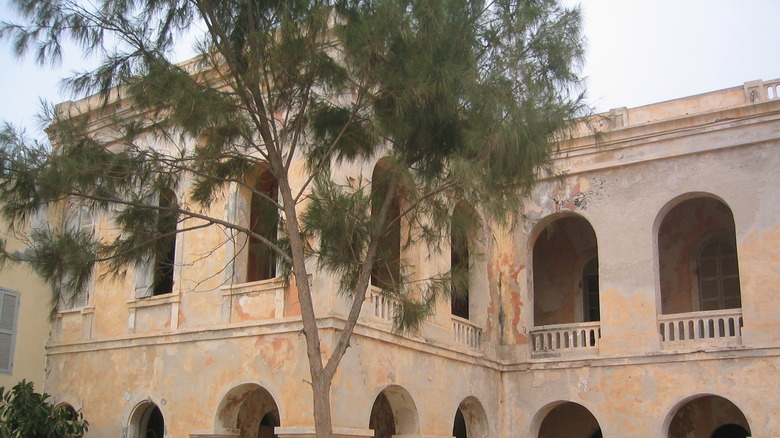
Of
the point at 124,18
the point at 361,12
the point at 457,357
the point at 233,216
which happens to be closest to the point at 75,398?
the point at 233,216

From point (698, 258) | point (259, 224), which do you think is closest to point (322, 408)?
point (259, 224)

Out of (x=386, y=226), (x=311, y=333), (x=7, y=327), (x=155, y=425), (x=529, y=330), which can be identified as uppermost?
(x=386, y=226)

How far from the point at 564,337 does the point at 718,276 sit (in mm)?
3161

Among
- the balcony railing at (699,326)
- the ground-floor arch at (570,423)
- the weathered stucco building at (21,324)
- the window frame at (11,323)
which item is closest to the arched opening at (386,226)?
the balcony railing at (699,326)

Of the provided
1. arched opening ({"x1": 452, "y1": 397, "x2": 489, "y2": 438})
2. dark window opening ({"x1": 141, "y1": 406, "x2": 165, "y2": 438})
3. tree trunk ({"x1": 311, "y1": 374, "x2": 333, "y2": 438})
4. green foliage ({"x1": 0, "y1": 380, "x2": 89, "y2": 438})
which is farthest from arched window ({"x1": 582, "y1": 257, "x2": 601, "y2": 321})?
tree trunk ({"x1": 311, "y1": 374, "x2": 333, "y2": 438})

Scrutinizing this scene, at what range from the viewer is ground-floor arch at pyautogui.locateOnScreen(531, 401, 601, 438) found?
16328 millimetres

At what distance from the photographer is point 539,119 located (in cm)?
874

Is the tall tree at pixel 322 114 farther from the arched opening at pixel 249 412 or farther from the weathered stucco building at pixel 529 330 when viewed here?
the arched opening at pixel 249 412

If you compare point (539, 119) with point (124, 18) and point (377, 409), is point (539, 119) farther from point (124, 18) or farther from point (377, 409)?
point (377, 409)

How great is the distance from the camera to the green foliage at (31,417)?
12195mm

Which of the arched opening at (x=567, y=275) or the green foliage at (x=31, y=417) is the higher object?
the arched opening at (x=567, y=275)

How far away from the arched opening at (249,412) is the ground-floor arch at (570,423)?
5089mm

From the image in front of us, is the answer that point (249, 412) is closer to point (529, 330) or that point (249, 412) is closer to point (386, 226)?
point (529, 330)

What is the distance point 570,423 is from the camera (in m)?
16.5
